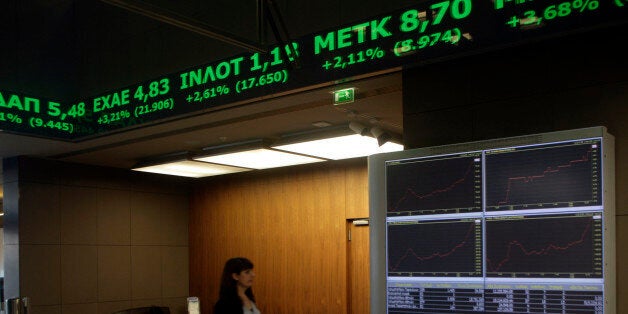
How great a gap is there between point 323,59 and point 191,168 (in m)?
4.01

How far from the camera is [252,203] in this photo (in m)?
8.88

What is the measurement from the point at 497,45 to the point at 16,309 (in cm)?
413

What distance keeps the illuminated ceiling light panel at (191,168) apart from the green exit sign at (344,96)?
3.23 meters

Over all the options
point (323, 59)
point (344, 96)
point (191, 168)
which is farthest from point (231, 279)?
point (191, 168)

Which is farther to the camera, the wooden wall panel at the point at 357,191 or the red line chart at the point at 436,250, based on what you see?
the wooden wall panel at the point at 357,191

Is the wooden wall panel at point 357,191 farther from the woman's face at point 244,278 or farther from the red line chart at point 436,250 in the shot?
the red line chart at point 436,250

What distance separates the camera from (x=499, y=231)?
3.44 meters

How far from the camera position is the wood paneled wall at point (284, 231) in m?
7.92

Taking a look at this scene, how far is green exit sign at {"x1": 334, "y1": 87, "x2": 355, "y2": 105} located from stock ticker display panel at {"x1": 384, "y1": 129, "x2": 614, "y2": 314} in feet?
3.37

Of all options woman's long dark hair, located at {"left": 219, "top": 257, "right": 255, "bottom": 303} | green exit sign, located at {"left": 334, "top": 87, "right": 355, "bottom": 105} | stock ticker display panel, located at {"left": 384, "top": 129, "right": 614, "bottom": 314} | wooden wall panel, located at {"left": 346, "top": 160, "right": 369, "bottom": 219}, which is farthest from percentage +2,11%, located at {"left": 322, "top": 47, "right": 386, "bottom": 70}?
wooden wall panel, located at {"left": 346, "top": 160, "right": 369, "bottom": 219}

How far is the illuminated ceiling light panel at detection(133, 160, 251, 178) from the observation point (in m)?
7.96

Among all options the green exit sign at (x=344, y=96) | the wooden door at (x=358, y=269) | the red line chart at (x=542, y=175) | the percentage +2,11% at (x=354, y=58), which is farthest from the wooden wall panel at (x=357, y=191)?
the red line chart at (x=542, y=175)

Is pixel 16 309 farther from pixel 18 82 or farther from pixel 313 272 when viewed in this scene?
pixel 313 272

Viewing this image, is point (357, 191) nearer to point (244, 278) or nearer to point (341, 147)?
point (341, 147)
